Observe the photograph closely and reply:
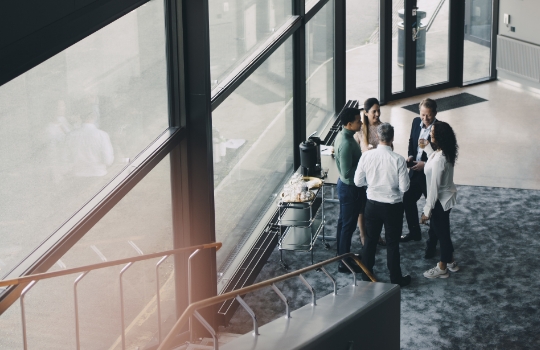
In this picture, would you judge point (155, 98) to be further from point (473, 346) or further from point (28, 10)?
point (473, 346)

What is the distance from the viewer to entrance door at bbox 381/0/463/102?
45.5ft

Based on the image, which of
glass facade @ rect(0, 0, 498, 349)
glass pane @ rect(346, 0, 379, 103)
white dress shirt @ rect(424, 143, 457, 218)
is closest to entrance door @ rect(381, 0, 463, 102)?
glass pane @ rect(346, 0, 379, 103)

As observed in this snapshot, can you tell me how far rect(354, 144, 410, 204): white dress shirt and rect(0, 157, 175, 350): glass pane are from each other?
1.97m

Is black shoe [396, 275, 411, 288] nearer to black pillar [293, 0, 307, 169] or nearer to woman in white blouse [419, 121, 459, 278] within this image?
woman in white blouse [419, 121, 459, 278]

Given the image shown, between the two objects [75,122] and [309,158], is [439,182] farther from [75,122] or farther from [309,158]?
[75,122]

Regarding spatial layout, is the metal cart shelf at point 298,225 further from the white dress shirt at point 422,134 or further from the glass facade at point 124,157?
the white dress shirt at point 422,134

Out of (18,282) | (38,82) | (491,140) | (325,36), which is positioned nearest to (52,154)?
(38,82)

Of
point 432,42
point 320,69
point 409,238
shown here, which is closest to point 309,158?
point 409,238

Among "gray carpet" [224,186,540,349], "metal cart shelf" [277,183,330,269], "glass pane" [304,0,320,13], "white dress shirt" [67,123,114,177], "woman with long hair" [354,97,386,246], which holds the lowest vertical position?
"gray carpet" [224,186,540,349]

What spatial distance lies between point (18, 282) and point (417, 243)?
5574mm

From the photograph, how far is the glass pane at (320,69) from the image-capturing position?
1070 centimetres

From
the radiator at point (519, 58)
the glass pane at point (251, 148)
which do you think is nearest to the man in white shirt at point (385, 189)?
the glass pane at point (251, 148)

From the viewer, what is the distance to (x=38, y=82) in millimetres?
4141

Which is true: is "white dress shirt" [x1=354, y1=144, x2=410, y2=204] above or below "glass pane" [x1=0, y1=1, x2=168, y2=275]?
below
